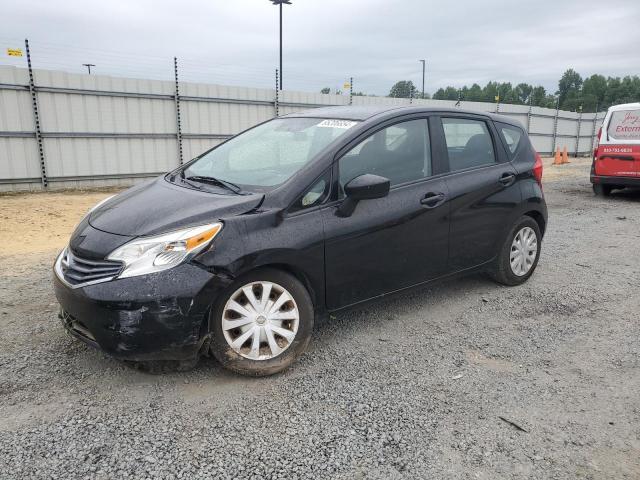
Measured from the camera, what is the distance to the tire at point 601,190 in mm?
11219

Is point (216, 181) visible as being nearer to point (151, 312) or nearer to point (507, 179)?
point (151, 312)

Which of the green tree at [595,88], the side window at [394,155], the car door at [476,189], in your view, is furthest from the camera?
the green tree at [595,88]

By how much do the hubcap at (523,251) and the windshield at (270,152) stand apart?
2137 mm

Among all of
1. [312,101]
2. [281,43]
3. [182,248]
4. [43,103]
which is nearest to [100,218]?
[182,248]

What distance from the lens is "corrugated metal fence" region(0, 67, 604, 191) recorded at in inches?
425

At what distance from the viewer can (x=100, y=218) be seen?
10.8 ft

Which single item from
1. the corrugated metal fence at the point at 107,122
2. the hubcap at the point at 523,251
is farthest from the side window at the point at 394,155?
the corrugated metal fence at the point at 107,122

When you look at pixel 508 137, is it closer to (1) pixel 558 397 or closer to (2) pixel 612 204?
(1) pixel 558 397

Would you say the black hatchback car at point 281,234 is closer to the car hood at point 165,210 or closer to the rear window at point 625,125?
the car hood at point 165,210

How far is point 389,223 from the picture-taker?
3.64 meters

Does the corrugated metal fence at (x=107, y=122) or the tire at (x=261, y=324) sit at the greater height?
the corrugated metal fence at (x=107, y=122)

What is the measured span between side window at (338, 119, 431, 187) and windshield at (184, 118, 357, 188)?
0.65ft

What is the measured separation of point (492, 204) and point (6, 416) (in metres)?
3.80

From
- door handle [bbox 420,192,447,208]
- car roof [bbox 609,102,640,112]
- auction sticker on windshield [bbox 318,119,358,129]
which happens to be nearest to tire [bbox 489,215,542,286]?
door handle [bbox 420,192,447,208]
